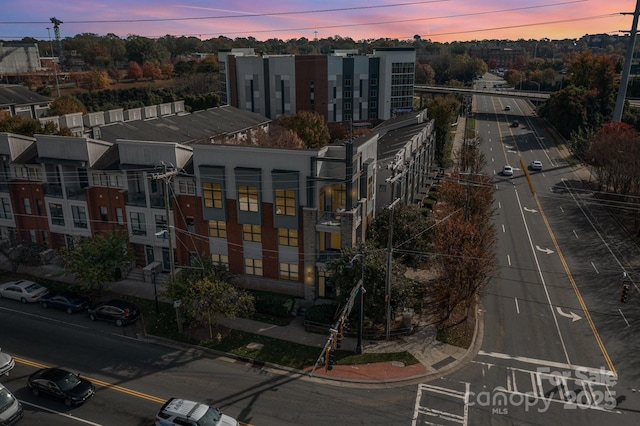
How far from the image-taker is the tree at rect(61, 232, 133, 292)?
3539 cm

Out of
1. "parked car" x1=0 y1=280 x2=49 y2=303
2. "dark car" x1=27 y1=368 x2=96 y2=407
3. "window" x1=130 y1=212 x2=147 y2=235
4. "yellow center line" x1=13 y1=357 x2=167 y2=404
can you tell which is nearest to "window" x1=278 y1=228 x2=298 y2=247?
"window" x1=130 y1=212 x2=147 y2=235

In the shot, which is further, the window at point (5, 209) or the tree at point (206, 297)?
the window at point (5, 209)

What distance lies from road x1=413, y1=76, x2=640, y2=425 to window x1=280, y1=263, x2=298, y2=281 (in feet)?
45.1

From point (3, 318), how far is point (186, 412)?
69.3 ft

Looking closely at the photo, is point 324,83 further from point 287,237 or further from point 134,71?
point 134,71

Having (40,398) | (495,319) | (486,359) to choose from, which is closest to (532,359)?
(486,359)

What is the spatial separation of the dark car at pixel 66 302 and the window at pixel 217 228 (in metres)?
10.8

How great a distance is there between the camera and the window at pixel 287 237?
119 ft

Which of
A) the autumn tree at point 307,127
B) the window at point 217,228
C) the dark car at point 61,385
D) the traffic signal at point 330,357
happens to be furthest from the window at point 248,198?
the autumn tree at point 307,127

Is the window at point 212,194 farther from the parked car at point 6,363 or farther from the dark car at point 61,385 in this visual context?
the parked car at point 6,363

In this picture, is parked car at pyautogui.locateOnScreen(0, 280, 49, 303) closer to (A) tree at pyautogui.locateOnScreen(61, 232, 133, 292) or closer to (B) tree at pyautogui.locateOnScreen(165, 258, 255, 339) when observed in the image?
(A) tree at pyautogui.locateOnScreen(61, 232, 133, 292)

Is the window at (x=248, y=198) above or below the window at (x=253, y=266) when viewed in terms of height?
above

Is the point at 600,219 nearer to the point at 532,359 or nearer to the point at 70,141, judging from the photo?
the point at 532,359

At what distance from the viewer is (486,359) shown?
30000 mm
